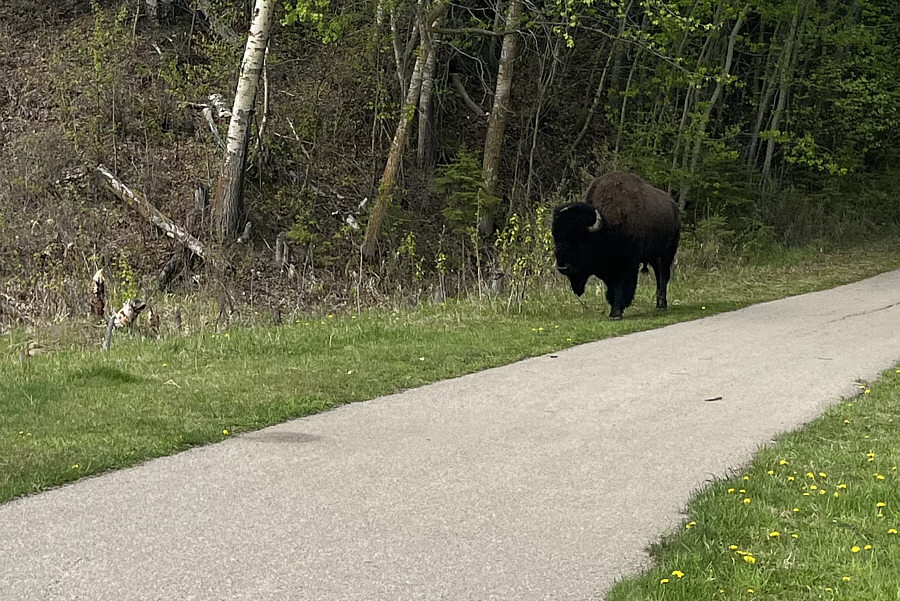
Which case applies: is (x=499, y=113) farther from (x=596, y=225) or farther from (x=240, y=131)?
(x=596, y=225)

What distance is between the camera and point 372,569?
5.13m

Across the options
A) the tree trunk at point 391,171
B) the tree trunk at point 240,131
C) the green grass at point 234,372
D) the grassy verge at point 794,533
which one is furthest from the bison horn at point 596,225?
the tree trunk at point 391,171

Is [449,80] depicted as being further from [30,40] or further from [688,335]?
[688,335]

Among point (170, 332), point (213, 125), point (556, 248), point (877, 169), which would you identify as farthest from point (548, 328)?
point (877, 169)

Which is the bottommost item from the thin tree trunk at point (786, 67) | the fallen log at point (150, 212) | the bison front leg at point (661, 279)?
the fallen log at point (150, 212)

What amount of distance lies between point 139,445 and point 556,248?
773cm

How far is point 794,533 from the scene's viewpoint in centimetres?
564

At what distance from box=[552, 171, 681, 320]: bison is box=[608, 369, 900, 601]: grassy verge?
647cm

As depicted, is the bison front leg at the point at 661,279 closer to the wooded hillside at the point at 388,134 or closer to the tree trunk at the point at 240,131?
the wooded hillside at the point at 388,134

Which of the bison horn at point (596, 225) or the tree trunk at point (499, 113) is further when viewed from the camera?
the tree trunk at point (499, 113)

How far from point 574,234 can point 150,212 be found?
1145 centimetres

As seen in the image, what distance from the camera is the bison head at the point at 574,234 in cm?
1389

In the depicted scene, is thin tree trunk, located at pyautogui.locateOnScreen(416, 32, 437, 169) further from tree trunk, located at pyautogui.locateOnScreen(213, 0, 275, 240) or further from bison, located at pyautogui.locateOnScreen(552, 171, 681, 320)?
bison, located at pyautogui.locateOnScreen(552, 171, 681, 320)

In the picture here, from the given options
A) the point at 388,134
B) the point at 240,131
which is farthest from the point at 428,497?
the point at 388,134
